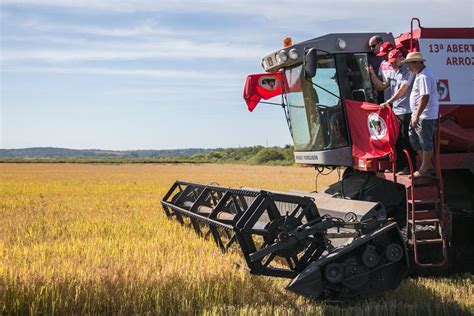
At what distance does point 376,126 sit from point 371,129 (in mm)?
98

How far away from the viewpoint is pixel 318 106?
20.9 feet

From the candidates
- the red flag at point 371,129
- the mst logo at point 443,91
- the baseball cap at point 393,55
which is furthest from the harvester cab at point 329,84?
the mst logo at point 443,91

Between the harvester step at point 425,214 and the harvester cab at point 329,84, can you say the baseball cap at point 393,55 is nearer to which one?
the harvester cab at point 329,84

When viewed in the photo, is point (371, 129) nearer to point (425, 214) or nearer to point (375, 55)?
point (375, 55)

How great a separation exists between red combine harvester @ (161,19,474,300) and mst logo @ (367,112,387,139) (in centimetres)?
2

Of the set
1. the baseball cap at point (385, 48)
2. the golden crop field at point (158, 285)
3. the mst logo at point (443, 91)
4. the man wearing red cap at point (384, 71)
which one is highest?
the baseball cap at point (385, 48)

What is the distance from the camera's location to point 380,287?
430cm

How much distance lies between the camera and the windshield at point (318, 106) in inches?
242

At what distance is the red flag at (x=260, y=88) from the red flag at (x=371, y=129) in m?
1.34

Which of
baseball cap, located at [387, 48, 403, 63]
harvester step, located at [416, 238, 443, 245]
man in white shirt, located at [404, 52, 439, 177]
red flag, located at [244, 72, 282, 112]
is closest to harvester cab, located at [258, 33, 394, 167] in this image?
baseball cap, located at [387, 48, 403, 63]

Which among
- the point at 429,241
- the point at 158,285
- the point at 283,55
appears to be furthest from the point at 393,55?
the point at 158,285

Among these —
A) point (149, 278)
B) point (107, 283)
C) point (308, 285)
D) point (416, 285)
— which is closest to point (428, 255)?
point (416, 285)

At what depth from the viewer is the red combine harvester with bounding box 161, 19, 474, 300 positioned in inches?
169

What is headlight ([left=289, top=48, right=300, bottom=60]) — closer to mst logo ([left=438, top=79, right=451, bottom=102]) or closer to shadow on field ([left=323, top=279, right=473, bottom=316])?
mst logo ([left=438, top=79, right=451, bottom=102])
